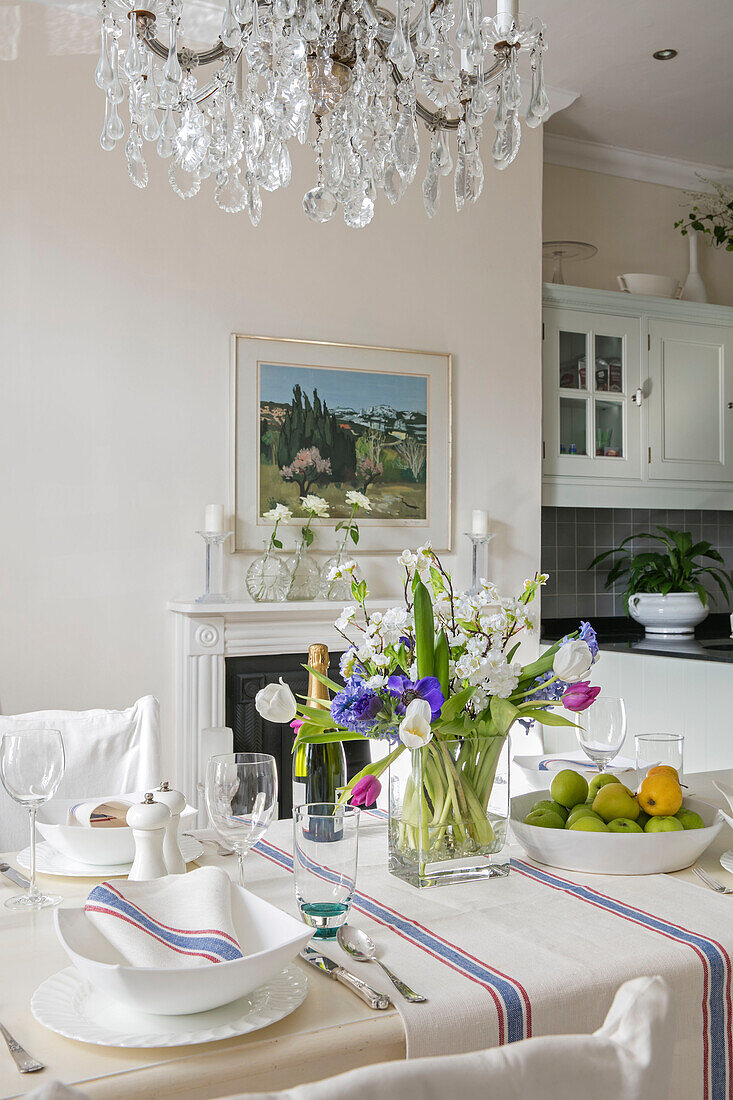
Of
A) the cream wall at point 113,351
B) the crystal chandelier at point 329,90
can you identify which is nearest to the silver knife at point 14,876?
the crystal chandelier at point 329,90

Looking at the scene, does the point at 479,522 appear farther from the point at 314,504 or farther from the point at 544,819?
the point at 544,819

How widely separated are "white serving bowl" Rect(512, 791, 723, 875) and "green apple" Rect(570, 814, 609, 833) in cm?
2

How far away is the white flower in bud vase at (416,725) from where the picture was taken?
1.22 metres

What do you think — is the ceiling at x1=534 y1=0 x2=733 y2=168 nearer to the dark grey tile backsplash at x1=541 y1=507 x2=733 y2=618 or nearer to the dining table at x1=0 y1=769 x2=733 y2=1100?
the dark grey tile backsplash at x1=541 y1=507 x2=733 y2=618

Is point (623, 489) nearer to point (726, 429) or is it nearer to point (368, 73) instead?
point (726, 429)

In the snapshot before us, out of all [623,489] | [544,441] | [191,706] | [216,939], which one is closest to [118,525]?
[191,706]

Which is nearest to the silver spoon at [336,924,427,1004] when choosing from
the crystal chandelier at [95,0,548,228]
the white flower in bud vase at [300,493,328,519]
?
the crystal chandelier at [95,0,548,228]

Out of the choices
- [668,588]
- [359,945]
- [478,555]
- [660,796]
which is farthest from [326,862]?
[668,588]

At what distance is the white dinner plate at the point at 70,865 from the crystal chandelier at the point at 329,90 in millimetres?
1162

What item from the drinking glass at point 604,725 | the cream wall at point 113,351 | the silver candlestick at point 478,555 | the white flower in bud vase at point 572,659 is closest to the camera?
the white flower in bud vase at point 572,659

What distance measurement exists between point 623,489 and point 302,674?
159 centimetres

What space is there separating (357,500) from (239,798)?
233cm

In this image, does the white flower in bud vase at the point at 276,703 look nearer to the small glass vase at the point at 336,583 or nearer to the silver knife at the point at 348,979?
the silver knife at the point at 348,979

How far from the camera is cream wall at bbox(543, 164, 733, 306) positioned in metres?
4.45
